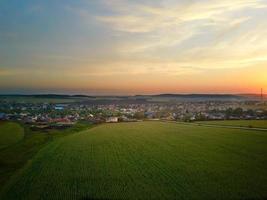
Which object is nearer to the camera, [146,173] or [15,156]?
[146,173]

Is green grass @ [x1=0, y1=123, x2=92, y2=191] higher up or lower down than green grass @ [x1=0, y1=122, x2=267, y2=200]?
lower down

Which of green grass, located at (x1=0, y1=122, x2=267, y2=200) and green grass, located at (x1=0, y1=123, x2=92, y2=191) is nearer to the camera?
green grass, located at (x1=0, y1=122, x2=267, y2=200)

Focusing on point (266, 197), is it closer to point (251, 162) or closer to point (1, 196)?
point (251, 162)

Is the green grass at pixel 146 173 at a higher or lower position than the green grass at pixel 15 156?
higher

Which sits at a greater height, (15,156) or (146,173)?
(146,173)

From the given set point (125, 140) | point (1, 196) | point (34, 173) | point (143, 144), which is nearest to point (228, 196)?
point (1, 196)

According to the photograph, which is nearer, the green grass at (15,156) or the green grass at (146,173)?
the green grass at (146,173)

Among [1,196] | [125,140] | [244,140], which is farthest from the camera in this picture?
[125,140]

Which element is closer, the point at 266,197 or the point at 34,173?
the point at 266,197
